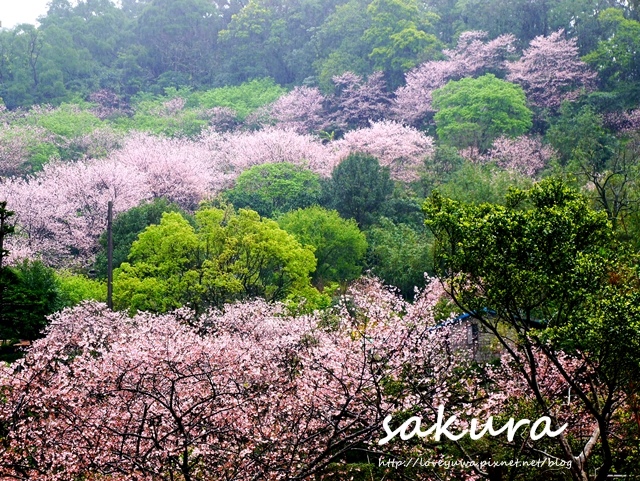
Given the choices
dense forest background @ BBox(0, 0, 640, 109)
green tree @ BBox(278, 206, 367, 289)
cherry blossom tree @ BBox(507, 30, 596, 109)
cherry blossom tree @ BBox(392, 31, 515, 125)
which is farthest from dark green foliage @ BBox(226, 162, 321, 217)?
dense forest background @ BBox(0, 0, 640, 109)

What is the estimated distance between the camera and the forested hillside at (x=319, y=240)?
1225cm

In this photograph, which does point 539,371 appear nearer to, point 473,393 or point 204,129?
point 473,393

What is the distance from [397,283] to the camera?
33.2 metres

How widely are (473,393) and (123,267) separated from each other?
1566cm

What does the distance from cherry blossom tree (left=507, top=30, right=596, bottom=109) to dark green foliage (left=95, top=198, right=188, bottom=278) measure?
29.9 metres

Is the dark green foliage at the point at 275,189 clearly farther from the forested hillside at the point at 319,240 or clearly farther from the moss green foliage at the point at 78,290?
the moss green foliage at the point at 78,290

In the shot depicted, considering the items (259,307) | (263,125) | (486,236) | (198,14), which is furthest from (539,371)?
(198,14)

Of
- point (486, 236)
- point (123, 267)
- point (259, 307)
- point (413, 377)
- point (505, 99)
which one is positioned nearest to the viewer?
point (486, 236)

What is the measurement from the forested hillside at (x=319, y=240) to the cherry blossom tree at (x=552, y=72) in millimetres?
210

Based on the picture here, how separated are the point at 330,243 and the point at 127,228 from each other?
9.10 meters

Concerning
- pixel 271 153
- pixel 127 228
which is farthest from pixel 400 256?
pixel 271 153

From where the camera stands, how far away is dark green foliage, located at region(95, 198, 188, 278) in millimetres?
32719

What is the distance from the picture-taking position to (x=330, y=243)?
33.9 metres

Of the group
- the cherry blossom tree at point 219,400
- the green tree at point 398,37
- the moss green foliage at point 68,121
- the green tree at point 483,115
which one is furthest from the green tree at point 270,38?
the cherry blossom tree at point 219,400
